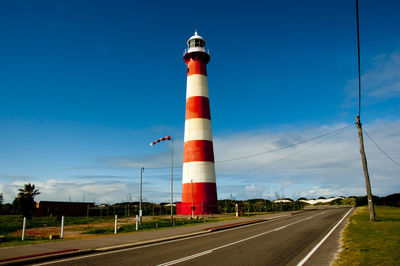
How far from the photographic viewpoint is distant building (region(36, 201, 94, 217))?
43.3 meters

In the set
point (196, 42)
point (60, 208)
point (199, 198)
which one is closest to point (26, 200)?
point (60, 208)

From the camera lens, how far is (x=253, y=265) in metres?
8.41

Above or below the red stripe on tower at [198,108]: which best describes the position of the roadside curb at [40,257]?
below

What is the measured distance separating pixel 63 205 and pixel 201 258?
4178cm

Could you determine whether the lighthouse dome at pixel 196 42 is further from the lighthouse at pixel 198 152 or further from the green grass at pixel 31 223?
the green grass at pixel 31 223

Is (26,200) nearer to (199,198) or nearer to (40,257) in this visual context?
(199,198)

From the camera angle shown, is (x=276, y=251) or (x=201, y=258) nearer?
(x=201, y=258)

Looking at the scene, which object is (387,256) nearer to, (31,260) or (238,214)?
(31,260)

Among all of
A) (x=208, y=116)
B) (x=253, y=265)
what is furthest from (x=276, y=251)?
(x=208, y=116)

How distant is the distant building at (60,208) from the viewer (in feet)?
142

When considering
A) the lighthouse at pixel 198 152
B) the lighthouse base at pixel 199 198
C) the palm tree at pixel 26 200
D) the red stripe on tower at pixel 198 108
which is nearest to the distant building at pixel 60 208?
the palm tree at pixel 26 200

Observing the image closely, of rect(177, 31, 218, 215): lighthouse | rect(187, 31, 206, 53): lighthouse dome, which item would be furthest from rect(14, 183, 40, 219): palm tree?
rect(187, 31, 206, 53): lighthouse dome

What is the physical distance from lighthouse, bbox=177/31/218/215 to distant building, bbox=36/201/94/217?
17731 mm

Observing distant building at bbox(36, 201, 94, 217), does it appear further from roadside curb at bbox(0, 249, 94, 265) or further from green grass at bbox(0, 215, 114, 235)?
roadside curb at bbox(0, 249, 94, 265)
